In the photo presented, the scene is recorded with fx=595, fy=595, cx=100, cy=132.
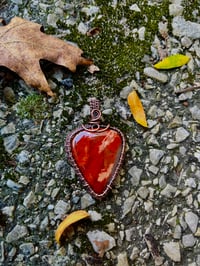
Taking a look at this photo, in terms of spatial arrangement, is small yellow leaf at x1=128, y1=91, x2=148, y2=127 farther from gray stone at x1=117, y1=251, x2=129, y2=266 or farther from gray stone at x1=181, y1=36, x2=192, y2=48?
gray stone at x1=117, y1=251, x2=129, y2=266

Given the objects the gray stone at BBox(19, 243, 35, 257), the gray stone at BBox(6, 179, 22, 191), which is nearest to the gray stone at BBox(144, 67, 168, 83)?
the gray stone at BBox(6, 179, 22, 191)

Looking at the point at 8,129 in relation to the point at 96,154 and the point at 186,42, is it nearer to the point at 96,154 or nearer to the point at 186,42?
the point at 96,154

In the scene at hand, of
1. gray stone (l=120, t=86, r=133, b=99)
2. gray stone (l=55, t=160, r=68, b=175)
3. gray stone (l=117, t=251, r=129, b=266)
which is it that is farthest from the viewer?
gray stone (l=120, t=86, r=133, b=99)

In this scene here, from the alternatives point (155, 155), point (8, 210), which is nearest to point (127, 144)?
point (155, 155)

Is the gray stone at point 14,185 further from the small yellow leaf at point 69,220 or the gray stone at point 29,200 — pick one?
the small yellow leaf at point 69,220

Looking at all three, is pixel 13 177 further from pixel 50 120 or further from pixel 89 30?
pixel 89 30

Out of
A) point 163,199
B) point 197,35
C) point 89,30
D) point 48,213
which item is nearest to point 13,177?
point 48,213
